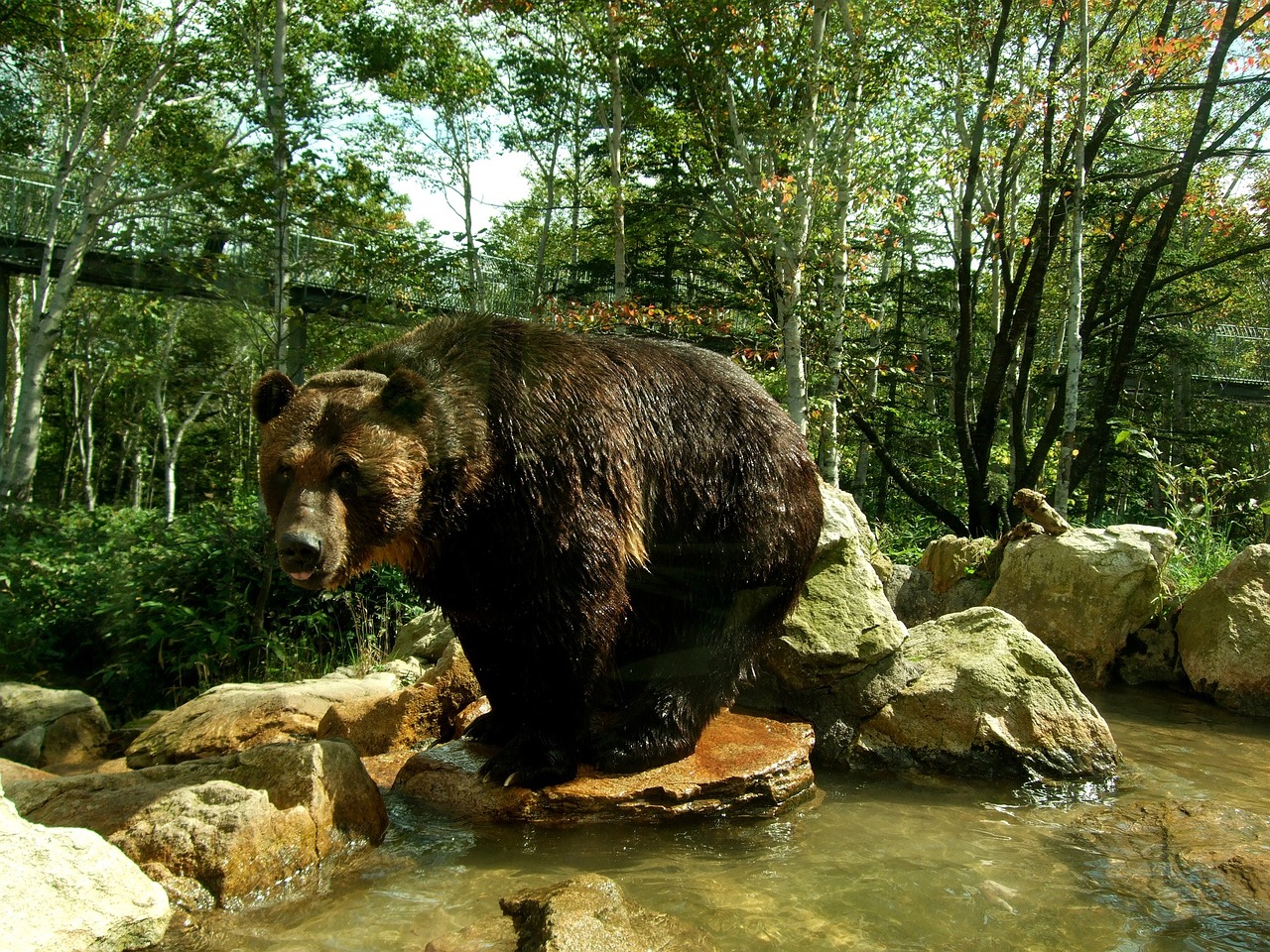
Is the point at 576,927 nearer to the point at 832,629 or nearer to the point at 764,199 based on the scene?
the point at 832,629

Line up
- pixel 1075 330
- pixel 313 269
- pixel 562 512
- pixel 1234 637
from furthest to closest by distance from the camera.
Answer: pixel 1075 330
pixel 313 269
pixel 1234 637
pixel 562 512

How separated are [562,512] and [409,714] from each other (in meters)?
2.11

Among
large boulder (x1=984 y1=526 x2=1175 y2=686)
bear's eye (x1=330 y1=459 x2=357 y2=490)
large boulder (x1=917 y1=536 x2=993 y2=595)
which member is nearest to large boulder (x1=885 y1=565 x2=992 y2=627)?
large boulder (x1=917 y1=536 x2=993 y2=595)

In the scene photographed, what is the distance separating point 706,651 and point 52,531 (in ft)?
36.0

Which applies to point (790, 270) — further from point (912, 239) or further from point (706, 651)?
point (912, 239)

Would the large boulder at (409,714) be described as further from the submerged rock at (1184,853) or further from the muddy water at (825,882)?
the submerged rock at (1184,853)

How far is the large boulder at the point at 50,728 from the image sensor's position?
19.1ft

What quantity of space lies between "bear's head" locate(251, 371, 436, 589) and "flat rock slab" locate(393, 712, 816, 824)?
3.98ft

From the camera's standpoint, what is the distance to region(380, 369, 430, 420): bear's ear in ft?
12.0

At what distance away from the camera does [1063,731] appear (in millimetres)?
5285

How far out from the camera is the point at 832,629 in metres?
5.50

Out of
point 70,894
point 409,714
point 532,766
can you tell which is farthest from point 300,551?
point 409,714

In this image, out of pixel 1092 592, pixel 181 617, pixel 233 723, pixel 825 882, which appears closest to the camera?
pixel 825 882

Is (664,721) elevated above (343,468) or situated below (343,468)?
below
